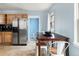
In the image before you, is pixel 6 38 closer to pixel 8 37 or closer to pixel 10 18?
pixel 8 37

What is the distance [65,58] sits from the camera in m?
1.34

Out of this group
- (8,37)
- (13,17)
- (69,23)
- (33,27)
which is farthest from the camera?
(33,27)

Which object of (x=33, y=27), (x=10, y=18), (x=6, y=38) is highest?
(x=10, y=18)

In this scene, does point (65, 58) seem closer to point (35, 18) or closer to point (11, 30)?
point (11, 30)

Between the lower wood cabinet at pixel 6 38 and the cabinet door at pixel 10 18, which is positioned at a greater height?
the cabinet door at pixel 10 18

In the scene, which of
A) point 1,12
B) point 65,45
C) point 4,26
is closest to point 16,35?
point 4,26

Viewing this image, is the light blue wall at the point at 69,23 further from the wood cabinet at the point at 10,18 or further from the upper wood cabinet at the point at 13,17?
the wood cabinet at the point at 10,18

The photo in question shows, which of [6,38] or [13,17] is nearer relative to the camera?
[6,38]

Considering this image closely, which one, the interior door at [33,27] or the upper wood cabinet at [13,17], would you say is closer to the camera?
the upper wood cabinet at [13,17]

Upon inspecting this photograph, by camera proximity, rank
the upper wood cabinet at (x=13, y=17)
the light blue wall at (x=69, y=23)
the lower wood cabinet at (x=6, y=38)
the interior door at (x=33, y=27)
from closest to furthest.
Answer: the light blue wall at (x=69, y=23)
the lower wood cabinet at (x=6, y=38)
the upper wood cabinet at (x=13, y=17)
the interior door at (x=33, y=27)

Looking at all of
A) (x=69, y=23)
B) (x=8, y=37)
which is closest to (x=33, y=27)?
(x=8, y=37)

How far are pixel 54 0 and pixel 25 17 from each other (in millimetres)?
7045

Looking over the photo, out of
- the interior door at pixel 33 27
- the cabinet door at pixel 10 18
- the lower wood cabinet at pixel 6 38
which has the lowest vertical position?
the lower wood cabinet at pixel 6 38

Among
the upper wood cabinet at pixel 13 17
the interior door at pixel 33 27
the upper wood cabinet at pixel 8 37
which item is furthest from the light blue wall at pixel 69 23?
the interior door at pixel 33 27
